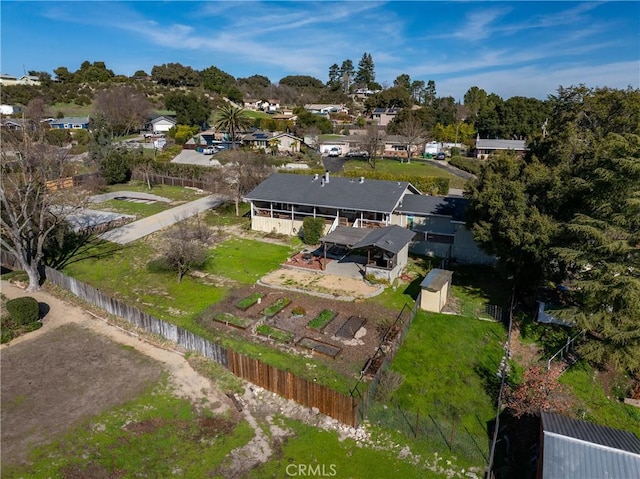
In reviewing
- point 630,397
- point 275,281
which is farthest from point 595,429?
point 275,281

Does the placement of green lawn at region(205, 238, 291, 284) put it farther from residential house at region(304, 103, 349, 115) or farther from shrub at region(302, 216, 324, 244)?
residential house at region(304, 103, 349, 115)

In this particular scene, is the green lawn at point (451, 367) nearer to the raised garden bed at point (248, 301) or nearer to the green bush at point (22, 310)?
the raised garden bed at point (248, 301)

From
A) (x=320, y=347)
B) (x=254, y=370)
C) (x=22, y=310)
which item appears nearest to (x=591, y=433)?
(x=320, y=347)

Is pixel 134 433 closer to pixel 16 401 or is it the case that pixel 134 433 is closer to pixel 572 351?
pixel 16 401

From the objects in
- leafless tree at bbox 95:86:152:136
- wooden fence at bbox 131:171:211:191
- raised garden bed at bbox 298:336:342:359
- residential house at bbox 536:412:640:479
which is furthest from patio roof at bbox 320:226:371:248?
leafless tree at bbox 95:86:152:136

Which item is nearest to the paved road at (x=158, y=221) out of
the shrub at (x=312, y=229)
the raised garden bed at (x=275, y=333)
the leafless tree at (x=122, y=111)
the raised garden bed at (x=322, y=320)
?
the shrub at (x=312, y=229)

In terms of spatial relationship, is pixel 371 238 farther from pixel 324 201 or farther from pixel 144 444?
pixel 144 444
